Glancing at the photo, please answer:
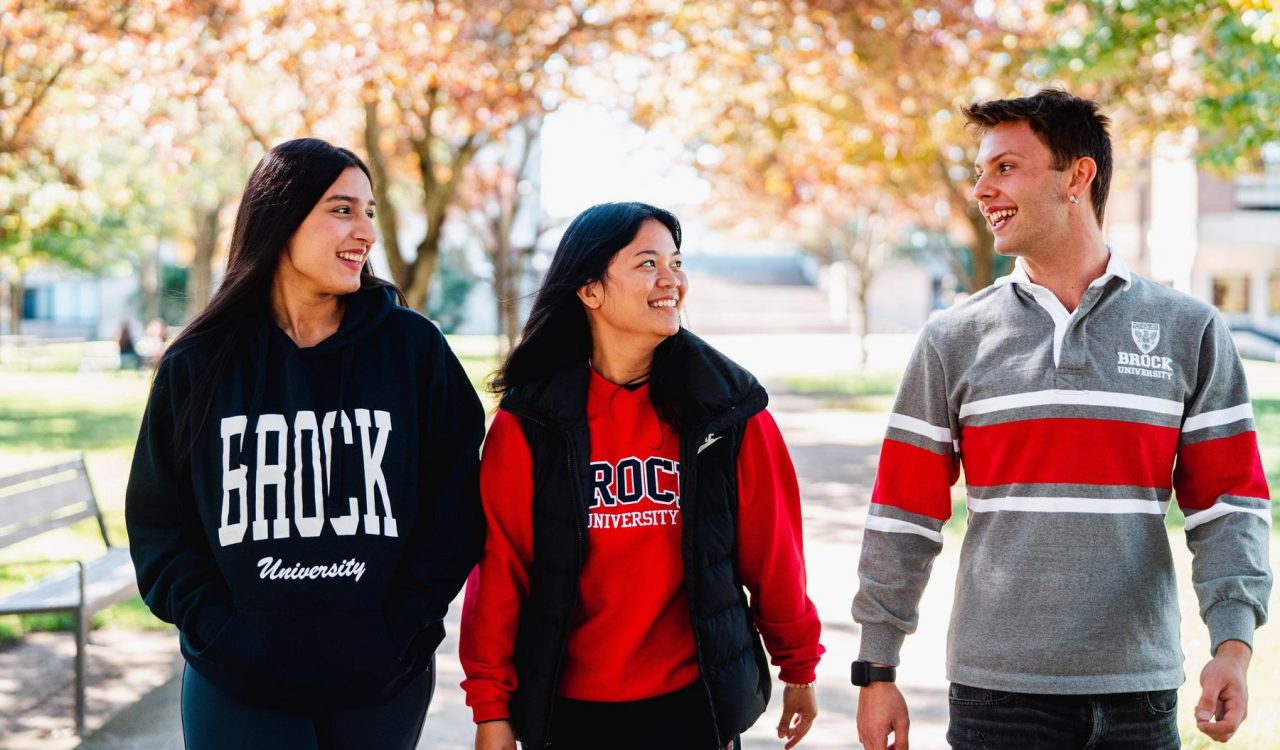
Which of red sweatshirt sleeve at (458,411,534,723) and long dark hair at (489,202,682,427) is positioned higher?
long dark hair at (489,202,682,427)

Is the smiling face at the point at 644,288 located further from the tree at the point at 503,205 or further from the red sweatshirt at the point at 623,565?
the tree at the point at 503,205

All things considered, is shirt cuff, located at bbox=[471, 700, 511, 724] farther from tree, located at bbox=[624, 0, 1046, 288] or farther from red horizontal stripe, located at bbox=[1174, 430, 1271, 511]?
tree, located at bbox=[624, 0, 1046, 288]

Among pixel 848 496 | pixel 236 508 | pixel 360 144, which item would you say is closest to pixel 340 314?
pixel 236 508

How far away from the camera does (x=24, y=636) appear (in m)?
6.89

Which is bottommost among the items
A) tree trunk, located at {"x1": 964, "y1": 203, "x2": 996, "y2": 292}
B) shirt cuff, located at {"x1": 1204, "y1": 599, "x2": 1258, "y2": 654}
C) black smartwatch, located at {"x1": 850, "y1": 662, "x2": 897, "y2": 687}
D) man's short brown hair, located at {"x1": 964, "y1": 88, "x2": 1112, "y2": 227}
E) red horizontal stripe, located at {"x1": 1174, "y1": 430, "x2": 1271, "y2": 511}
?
black smartwatch, located at {"x1": 850, "y1": 662, "x2": 897, "y2": 687}

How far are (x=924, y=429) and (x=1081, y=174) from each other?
0.68 metres

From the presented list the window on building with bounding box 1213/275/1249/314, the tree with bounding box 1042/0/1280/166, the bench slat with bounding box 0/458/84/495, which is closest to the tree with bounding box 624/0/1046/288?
the tree with bounding box 1042/0/1280/166

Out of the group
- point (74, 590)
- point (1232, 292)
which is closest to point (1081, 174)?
point (74, 590)

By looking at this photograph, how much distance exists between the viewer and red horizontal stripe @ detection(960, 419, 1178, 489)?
103 inches

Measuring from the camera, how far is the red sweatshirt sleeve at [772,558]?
9.74ft

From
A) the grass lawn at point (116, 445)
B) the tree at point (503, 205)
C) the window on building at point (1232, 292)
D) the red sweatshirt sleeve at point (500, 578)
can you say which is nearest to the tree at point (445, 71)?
the grass lawn at point (116, 445)

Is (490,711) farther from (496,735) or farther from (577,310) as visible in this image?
(577,310)

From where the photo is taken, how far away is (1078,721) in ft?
8.54

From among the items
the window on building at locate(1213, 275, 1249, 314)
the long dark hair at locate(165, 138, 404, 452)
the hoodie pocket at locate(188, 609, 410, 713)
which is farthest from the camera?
the window on building at locate(1213, 275, 1249, 314)
